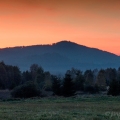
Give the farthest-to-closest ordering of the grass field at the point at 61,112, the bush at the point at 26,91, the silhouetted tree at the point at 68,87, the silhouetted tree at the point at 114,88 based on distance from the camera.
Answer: the silhouetted tree at the point at 68,87 < the silhouetted tree at the point at 114,88 < the bush at the point at 26,91 < the grass field at the point at 61,112

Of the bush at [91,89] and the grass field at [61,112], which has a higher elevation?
the grass field at [61,112]

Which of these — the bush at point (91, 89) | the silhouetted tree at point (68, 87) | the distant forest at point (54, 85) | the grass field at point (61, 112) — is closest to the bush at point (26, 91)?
the distant forest at point (54, 85)

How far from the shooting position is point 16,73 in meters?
109

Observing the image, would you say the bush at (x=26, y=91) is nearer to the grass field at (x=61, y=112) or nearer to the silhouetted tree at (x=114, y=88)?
the silhouetted tree at (x=114, y=88)

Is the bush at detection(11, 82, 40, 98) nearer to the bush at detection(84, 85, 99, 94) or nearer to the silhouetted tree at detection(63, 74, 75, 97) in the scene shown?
the silhouetted tree at detection(63, 74, 75, 97)

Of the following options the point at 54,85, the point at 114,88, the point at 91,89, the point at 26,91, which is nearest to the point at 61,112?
the point at 26,91

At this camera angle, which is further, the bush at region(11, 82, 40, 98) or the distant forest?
the distant forest

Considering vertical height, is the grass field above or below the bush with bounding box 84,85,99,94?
above

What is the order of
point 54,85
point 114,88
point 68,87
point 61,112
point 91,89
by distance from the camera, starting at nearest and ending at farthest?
1. point 61,112
2. point 114,88
3. point 68,87
4. point 54,85
5. point 91,89

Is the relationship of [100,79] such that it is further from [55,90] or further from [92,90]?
[55,90]

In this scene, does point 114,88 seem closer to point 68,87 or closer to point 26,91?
point 68,87

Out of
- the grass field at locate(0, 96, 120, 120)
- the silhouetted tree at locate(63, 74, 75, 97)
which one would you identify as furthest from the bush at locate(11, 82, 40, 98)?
the grass field at locate(0, 96, 120, 120)

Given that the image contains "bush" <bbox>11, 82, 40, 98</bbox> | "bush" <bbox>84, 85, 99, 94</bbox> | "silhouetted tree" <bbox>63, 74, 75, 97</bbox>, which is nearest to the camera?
"bush" <bbox>11, 82, 40, 98</bbox>

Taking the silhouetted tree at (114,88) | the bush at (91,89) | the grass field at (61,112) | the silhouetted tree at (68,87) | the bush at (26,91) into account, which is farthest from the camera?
the bush at (91,89)
